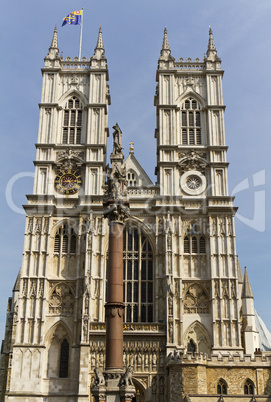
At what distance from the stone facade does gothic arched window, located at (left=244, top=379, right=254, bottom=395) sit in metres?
0.09

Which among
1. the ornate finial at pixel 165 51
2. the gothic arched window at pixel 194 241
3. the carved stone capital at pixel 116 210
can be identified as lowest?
the carved stone capital at pixel 116 210

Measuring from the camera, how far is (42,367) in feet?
119

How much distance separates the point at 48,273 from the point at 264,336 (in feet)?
153

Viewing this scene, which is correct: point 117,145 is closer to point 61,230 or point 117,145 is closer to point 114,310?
point 114,310

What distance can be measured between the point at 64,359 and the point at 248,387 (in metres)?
12.9

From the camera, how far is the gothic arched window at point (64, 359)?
36.6m

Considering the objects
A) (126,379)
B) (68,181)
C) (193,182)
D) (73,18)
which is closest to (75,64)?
(73,18)

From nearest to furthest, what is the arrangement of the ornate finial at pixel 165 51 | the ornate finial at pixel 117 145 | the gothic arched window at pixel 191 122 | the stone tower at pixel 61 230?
the ornate finial at pixel 117 145, the stone tower at pixel 61 230, the gothic arched window at pixel 191 122, the ornate finial at pixel 165 51

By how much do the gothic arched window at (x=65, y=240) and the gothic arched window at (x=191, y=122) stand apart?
38.9 ft

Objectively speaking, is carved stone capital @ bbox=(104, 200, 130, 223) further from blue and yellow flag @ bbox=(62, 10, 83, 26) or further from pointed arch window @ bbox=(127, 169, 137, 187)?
blue and yellow flag @ bbox=(62, 10, 83, 26)

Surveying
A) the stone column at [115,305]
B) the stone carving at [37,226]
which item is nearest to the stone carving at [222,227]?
the stone carving at [37,226]

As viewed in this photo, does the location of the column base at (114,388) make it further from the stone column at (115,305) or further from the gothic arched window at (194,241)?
the gothic arched window at (194,241)

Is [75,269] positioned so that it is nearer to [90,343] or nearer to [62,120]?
[90,343]

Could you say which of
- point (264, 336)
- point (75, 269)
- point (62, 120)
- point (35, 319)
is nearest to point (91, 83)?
point (62, 120)
